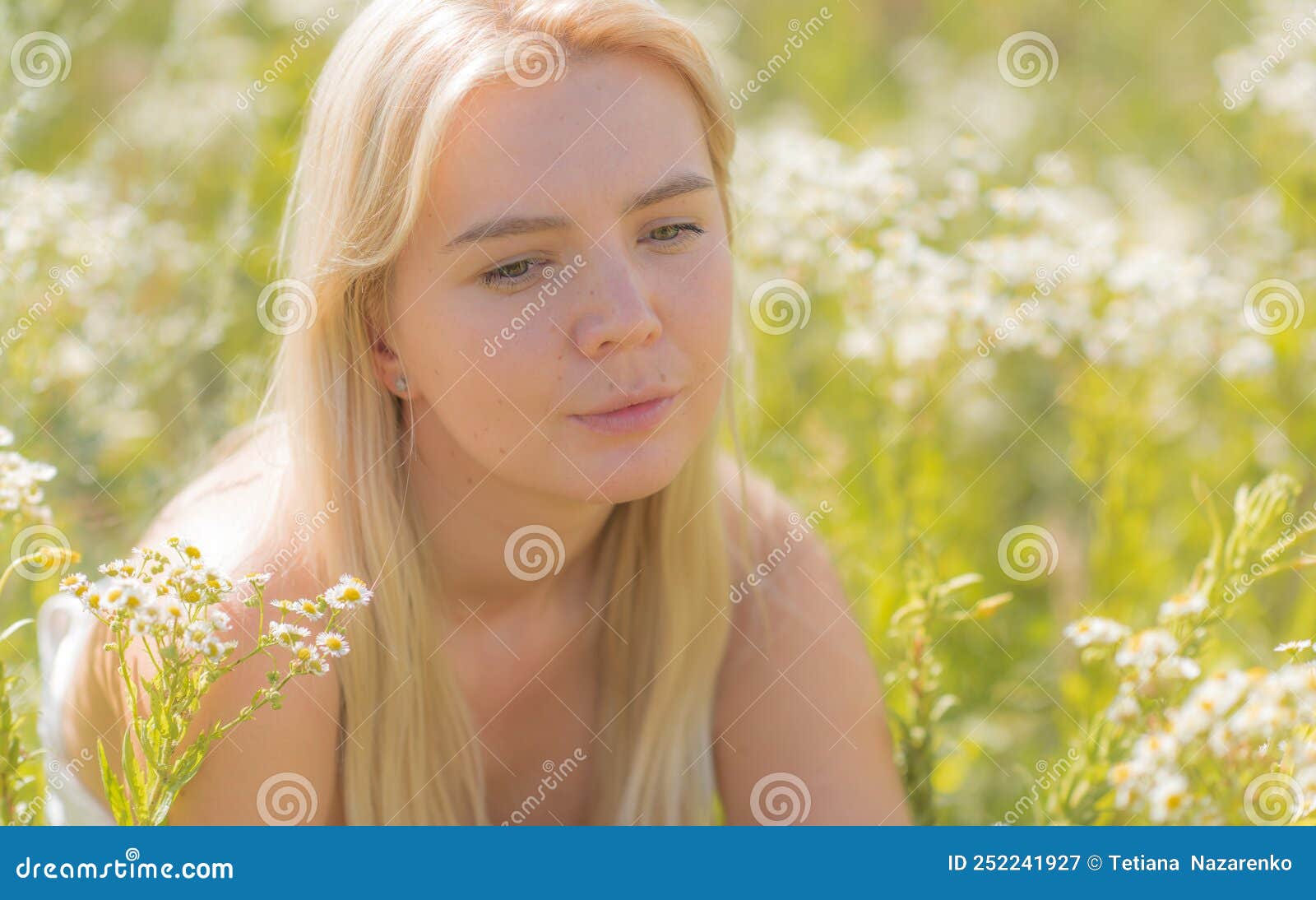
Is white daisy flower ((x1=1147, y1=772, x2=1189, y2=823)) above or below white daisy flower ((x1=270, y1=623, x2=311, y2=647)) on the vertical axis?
below

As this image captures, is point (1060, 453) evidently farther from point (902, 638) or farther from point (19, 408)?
point (19, 408)

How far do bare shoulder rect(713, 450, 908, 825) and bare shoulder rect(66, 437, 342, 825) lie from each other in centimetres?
62

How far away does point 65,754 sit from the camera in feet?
5.63

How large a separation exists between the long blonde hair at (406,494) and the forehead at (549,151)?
3 centimetres

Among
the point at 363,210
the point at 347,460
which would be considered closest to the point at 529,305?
the point at 363,210

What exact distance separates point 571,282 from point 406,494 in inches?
17.0

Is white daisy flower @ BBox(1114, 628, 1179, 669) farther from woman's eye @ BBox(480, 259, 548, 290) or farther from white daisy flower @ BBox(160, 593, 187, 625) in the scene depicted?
white daisy flower @ BBox(160, 593, 187, 625)

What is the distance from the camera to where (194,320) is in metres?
2.13

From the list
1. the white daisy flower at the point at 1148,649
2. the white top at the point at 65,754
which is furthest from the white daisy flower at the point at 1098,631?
the white top at the point at 65,754

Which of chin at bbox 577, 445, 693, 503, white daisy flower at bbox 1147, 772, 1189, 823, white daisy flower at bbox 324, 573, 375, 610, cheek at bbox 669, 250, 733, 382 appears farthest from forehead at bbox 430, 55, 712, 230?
white daisy flower at bbox 1147, 772, 1189, 823

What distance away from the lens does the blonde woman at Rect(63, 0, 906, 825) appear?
1362 millimetres

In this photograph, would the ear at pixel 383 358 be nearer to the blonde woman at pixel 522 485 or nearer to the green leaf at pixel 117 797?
the blonde woman at pixel 522 485

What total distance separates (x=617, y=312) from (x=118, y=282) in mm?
1311
